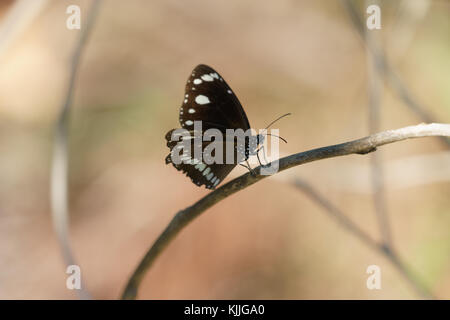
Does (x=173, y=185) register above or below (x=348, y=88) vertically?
below

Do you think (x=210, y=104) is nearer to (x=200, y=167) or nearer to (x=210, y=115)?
(x=210, y=115)

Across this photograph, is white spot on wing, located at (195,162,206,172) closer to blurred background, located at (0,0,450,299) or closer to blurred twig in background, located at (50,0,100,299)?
blurred twig in background, located at (50,0,100,299)

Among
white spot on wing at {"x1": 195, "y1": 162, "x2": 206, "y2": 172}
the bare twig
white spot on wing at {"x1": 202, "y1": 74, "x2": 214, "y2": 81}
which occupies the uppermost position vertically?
white spot on wing at {"x1": 202, "y1": 74, "x2": 214, "y2": 81}

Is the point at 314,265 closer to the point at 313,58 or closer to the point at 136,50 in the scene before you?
the point at 313,58

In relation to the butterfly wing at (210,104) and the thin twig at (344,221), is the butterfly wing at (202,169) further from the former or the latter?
the thin twig at (344,221)

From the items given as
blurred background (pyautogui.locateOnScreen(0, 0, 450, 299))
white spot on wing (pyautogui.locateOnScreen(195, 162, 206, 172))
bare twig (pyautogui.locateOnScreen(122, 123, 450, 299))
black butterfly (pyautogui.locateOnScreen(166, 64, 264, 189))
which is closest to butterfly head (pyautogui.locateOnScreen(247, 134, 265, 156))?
black butterfly (pyautogui.locateOnScreen(166, 64, 264, 189))

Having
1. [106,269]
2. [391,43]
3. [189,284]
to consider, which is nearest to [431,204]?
[391,43]
